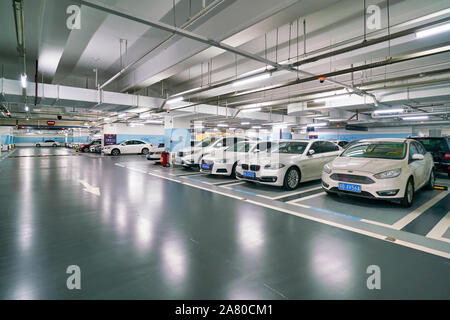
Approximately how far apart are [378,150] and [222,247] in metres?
4.39

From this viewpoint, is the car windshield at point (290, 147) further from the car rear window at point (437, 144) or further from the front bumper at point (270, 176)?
the car rear window at point (437, 144)

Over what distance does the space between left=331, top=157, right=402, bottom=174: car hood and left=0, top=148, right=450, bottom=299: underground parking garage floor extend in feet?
2.37

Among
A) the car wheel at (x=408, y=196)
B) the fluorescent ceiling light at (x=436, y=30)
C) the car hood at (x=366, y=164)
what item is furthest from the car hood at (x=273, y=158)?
the fluorescent ceiling light at (x=436, y=30)

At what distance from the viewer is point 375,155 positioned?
4.87 meters

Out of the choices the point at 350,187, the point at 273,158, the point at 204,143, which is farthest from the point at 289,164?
the point at 204,143

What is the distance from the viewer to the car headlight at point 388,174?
13.5 feet

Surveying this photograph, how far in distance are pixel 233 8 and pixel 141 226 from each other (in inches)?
165

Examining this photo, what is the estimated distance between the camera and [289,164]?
18.6 feet

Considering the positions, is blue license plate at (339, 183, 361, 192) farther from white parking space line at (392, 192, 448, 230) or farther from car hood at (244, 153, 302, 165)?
car hood at (244, 153, 302, 165)

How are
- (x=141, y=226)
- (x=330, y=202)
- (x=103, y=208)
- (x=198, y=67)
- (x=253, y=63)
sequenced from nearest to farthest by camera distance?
1. (x=141, y=226)
2. (x=103, y=208)
3. (x=330, y=202)
4. (x=253, y=63)
5. (x=198, y=67)

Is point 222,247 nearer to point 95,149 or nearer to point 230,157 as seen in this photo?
point 230,157
